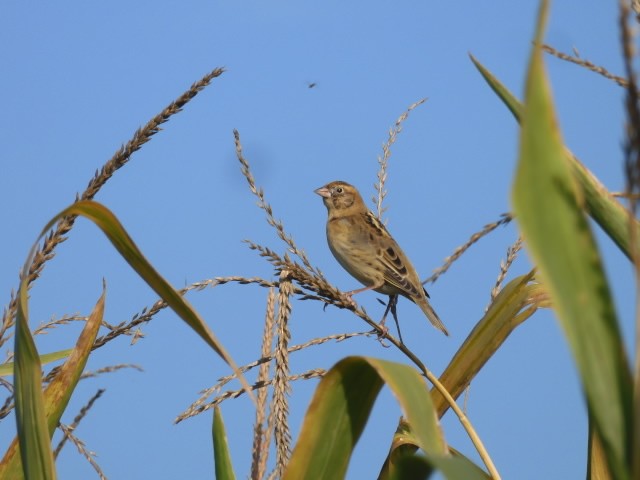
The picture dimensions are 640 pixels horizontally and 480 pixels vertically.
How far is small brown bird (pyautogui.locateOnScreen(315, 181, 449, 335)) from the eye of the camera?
21.7 ft

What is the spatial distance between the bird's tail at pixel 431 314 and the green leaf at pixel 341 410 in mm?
4847

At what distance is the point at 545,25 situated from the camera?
89 centimetres

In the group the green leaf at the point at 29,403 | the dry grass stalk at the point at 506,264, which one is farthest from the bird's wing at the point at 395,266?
the green leaf at the point at 29,403

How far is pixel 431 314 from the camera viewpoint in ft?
21.3

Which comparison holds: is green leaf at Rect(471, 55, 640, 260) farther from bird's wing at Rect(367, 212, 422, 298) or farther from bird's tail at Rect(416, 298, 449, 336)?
bird's wing at Rect(367, 212, 422, 298)

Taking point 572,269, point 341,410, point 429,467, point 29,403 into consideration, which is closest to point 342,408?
point 341,410

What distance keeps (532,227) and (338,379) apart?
0.80 meters

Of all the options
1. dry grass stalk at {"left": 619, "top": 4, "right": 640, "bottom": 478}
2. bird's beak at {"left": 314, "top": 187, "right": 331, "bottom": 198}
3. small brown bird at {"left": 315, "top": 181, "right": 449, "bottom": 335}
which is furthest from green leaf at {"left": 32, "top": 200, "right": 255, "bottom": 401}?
bird's beak at {"left": 314, "top": 187, "right": 331, "bottom": 198}

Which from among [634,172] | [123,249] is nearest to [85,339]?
[123,249]

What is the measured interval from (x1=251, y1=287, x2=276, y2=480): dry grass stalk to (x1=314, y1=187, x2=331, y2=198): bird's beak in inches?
224

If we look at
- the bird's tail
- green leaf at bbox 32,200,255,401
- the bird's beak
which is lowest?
green leaf at bbox 32,200,255,401

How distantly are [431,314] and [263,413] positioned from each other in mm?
4352

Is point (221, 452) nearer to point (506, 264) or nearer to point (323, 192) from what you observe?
point (506, 264)

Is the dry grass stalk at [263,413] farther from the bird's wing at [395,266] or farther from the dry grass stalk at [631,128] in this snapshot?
the bird's wing at [395,266]
